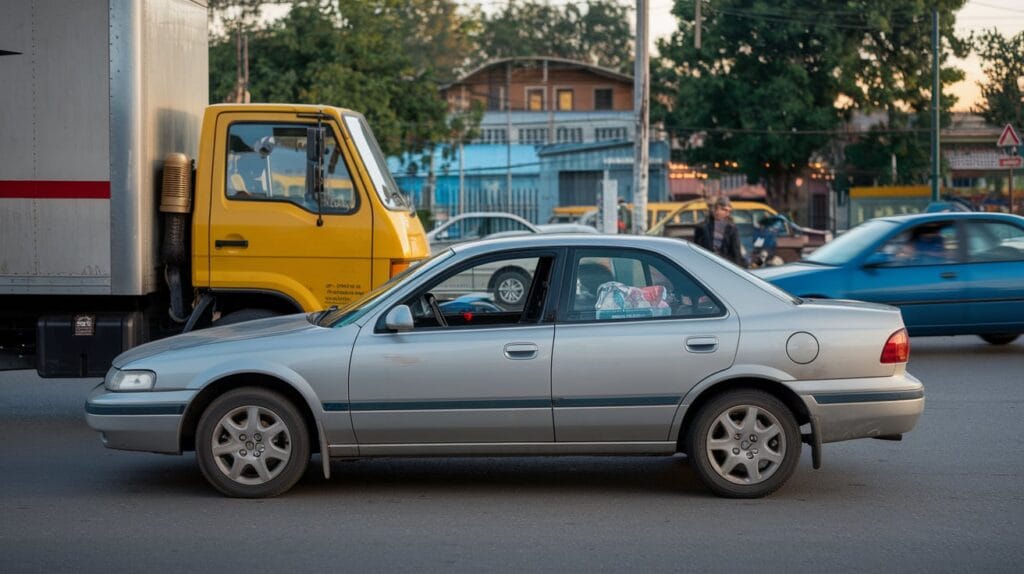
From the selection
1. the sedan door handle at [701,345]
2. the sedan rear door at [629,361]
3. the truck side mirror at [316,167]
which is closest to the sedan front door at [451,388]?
the sedan rear door at [629,361]

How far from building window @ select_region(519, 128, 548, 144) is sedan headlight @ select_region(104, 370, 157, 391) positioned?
56.9 meters

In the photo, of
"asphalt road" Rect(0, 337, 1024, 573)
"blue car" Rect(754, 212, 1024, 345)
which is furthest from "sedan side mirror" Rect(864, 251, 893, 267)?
"asphalt road" Rect(0, 337, 1024, 573)

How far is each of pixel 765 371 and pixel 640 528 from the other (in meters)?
1.12

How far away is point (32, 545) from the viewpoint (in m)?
6.11

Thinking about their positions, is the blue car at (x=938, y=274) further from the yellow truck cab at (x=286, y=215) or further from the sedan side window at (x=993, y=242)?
the yellow truck cab at (x=286, y=215)

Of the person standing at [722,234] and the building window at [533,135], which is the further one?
the building window at [533,135]

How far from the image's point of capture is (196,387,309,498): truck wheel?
6.89 metres

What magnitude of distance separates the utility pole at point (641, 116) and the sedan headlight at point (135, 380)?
707 inches

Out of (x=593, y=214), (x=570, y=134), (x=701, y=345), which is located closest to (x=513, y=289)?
(x=701, y=345)

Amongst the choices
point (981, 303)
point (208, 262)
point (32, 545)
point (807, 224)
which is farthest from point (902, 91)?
point (32, 545)

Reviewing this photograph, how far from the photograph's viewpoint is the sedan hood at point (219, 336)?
7109 mm

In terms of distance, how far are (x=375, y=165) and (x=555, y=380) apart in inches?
143

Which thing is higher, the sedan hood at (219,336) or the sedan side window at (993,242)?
the sedan side window at (993,242)

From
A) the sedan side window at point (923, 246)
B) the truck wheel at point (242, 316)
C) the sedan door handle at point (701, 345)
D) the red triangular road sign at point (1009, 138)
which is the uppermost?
the red triangular road sign at point (1009, 138)
